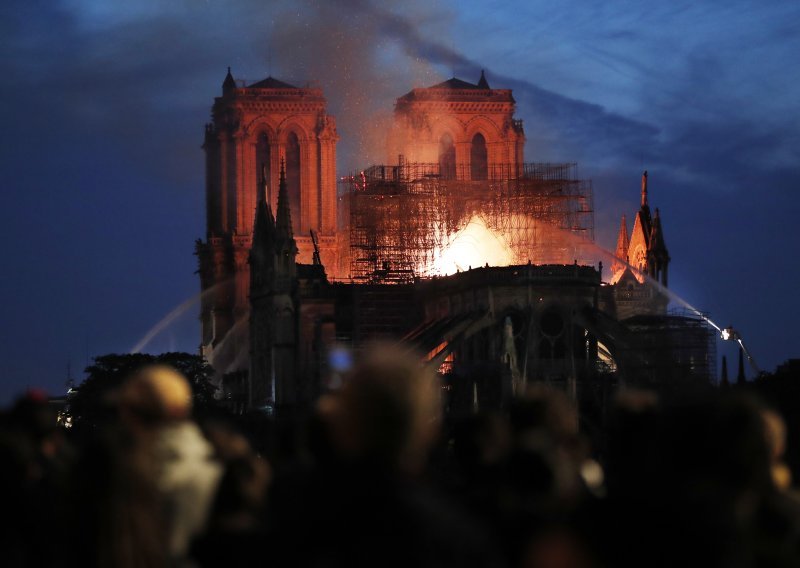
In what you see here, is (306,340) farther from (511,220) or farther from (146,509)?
(146,509)

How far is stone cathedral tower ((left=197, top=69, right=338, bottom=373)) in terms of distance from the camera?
123750mm

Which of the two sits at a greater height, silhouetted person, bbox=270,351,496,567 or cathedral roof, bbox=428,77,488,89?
cathedral roof, bbox=428,77,488,89

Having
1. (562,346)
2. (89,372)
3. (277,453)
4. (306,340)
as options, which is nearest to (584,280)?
(562,346)

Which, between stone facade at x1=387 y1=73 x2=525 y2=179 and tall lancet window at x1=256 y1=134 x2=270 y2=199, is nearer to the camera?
stone facade at x1=387 y1=73 x2=525 y2=179

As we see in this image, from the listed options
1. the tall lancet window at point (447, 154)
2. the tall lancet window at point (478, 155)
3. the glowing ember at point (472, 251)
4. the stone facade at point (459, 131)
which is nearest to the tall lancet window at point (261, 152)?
the stone facade at point (459, 131)

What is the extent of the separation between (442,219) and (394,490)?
101m

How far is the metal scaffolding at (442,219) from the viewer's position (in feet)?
354

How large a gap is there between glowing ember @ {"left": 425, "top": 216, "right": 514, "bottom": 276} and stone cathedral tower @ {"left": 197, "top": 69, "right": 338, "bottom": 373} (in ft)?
56.1

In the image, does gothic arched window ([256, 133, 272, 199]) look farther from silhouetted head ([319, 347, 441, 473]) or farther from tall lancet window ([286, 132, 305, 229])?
silhouetted head ([319, 347, 441, 473])

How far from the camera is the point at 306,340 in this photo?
328ft

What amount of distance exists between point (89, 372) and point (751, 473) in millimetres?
102107

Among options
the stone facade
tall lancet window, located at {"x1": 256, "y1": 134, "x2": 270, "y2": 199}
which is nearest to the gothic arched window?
tall lancet window, located at {"x1": 256, "y1": 134, "x2": 270, "y2": 199}

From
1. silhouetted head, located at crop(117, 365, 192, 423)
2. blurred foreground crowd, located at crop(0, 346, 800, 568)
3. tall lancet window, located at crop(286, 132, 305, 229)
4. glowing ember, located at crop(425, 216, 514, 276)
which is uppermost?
tall lancet window, located at crop(286, 132, 305, 229)

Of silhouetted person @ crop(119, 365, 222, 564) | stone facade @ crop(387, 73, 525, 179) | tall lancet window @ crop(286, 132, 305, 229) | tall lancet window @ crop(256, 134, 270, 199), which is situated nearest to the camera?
silhouetted person @ crop(119, 365, 222, 564)
